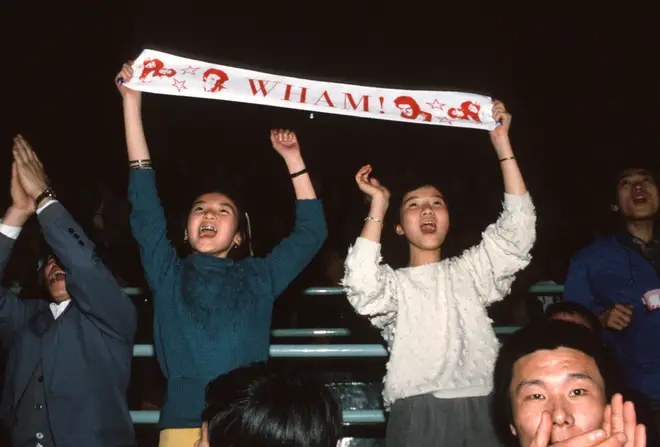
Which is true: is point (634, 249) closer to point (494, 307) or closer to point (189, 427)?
point (494, 307)

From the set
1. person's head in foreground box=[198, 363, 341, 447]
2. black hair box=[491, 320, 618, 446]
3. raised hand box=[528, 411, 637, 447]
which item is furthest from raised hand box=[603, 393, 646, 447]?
Result: person's head in foreground box=[198, 363, 341, 447]

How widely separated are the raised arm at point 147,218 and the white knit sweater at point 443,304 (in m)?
0.80

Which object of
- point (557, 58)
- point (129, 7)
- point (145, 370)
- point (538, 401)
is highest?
point (129, 7)

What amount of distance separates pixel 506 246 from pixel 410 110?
86 cm

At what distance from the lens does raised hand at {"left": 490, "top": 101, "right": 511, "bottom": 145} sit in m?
3.09

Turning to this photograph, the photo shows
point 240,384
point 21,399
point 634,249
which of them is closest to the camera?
point 240,384

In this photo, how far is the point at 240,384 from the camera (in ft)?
Answer: 5.75

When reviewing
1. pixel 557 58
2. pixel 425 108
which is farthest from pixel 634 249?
pixel 557 58

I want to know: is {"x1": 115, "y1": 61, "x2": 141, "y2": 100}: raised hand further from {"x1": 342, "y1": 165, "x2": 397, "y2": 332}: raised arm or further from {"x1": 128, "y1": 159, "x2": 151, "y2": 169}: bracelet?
{"x1": 342, "y1": 165, "x2": 397, "y2": 332}: raised arm

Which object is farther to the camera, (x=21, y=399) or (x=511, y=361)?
(x=21, y=399)

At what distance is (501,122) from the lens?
123 inches

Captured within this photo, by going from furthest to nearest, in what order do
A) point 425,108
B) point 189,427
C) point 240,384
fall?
point 425,108
point 189,427
point 240,384

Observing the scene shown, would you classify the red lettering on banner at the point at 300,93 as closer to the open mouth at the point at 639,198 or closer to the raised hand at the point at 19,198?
the raised hand at the point at 19,198

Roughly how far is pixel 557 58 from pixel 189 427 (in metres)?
5.85
